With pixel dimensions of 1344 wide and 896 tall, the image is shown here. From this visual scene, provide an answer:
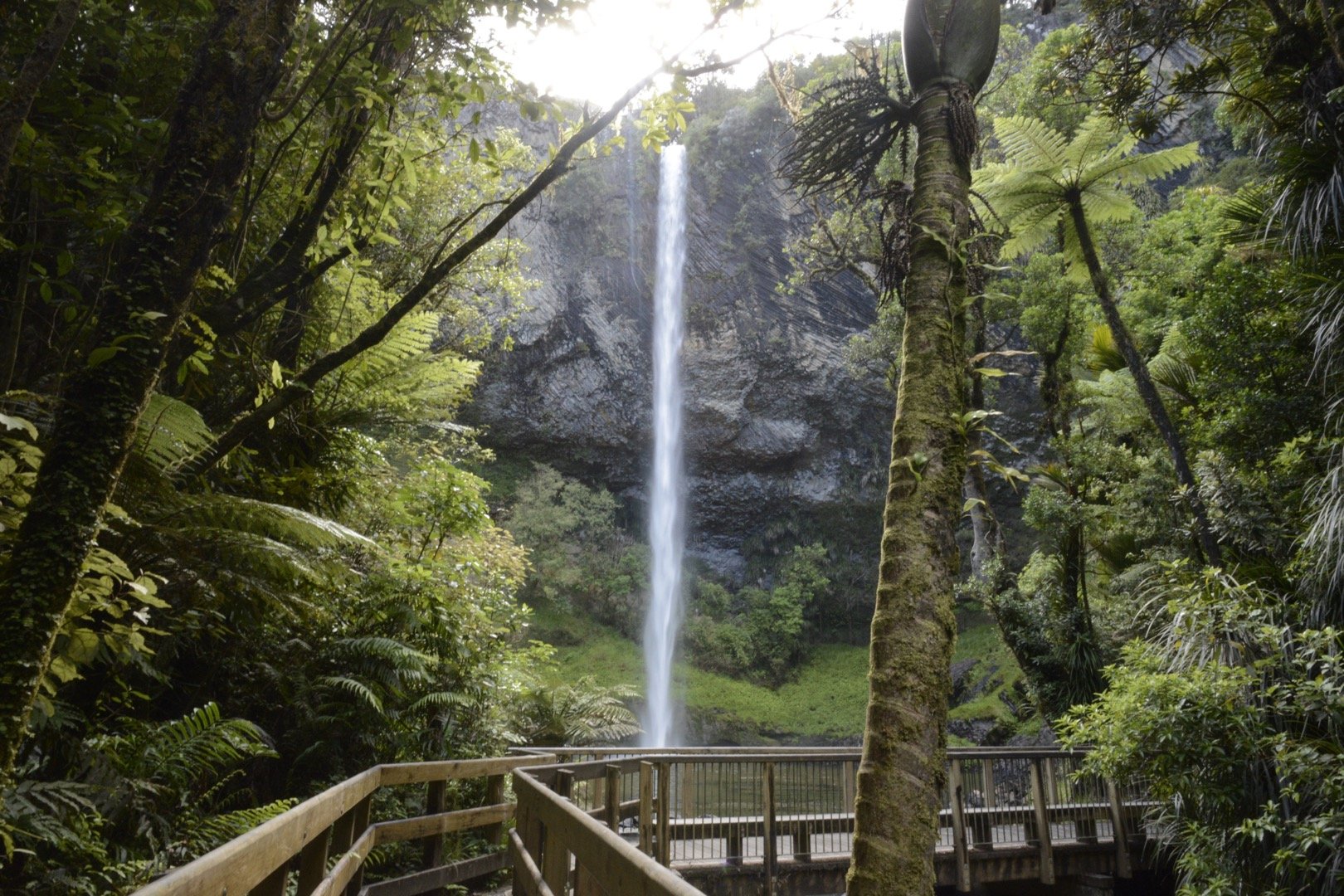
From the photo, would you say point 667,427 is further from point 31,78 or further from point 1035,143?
point 31,78

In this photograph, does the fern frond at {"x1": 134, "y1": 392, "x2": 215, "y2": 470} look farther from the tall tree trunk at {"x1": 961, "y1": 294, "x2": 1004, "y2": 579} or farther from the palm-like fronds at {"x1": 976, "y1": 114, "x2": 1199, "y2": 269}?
the tall tree trunk at {"x1": 961, "y1": 294, "x2": 1004, "y2": 579}

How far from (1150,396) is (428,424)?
814 centimetres

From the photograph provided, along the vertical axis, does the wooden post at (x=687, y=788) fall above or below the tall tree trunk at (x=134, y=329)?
below

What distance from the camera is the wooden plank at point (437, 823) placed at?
3.85 meters

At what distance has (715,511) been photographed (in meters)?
30.3

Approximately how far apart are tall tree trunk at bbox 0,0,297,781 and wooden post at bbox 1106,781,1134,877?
9688 millimetres

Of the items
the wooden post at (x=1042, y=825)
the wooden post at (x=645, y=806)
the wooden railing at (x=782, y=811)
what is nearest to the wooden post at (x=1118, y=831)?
the wooden railing at (x=782, y=811)

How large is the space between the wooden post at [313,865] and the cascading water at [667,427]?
948 inches

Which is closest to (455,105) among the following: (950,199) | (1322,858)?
(950,199)

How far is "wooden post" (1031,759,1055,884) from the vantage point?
314 inches

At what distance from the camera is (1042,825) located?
8039 millimetres

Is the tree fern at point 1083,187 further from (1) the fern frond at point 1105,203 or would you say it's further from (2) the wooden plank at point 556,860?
(2) the wooden plank at point 556,860

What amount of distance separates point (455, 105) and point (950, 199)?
2.54 meters

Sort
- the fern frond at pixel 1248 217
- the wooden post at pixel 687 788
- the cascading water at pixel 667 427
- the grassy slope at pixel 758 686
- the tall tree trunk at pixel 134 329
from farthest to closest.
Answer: the cascading water at pixel 667 427 < the grassy slope at pixel 758 686 < the fern frond at pixel 1248 217 < the wooden post at pixel 687 788 < the tall tree trunk at pixel 134 329
